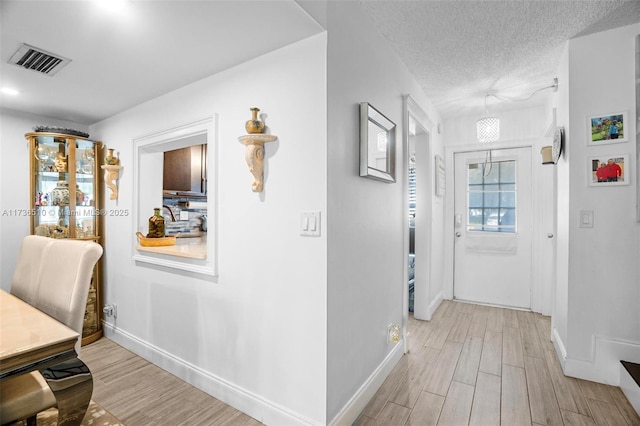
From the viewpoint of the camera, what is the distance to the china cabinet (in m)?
2.84

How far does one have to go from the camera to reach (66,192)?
2904 mm

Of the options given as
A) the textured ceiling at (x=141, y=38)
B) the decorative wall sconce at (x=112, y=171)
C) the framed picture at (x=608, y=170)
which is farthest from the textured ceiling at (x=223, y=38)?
the framed picture at (x=608, y=170)

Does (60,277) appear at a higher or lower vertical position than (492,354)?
higher

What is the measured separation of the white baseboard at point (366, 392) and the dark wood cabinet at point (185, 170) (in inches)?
108

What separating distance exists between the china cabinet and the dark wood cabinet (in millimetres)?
652

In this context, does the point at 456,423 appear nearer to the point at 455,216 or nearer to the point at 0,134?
the point at 455,216

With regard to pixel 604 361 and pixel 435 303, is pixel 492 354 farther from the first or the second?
pixel 435 303

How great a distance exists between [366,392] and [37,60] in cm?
287

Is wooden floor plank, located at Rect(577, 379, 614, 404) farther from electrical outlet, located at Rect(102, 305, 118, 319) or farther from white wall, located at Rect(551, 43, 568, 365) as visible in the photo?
electrical outlet, located at Rect(102, 305, 118, 319)

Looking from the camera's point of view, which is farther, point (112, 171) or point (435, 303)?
point (435, 303)

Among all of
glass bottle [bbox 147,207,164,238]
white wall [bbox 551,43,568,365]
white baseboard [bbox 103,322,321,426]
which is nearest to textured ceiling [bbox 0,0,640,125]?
white wall [bbox 551,43,568,365]

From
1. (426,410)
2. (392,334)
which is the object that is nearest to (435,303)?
(392,334)

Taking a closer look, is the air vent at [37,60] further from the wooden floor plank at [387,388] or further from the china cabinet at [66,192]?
the wooden floor plank at [387,388]

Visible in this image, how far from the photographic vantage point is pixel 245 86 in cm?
191
